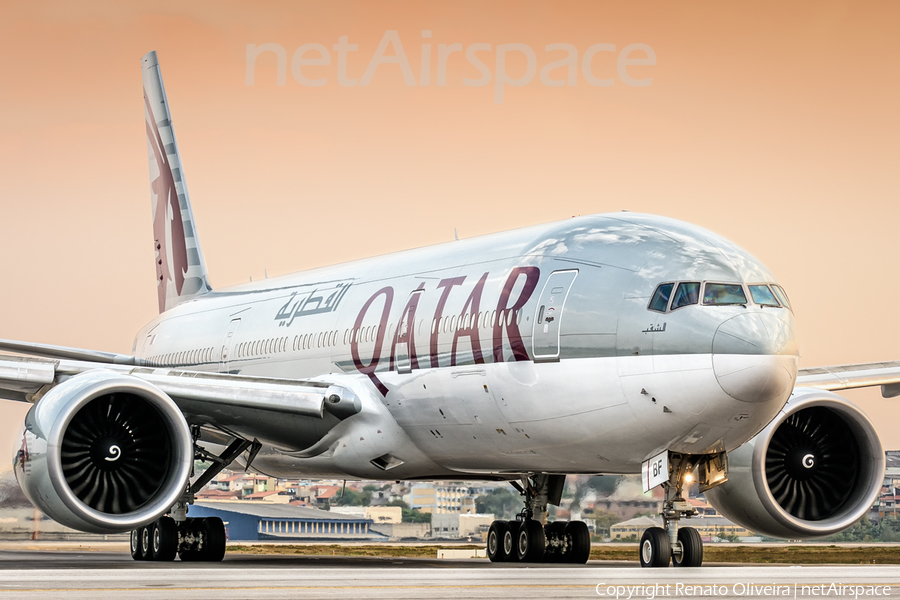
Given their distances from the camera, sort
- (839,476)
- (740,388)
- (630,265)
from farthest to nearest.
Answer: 1. (839,476)
2. (630,265)
3. (740,388)

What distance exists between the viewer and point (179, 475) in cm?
1264

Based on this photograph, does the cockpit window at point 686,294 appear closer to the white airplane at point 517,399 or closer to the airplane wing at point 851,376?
the white airplane at point 517,399

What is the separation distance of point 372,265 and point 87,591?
8.72m

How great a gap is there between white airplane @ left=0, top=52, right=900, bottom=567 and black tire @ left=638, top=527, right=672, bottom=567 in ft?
0.07

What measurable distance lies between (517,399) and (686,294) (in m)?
2.11

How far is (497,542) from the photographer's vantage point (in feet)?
52.5

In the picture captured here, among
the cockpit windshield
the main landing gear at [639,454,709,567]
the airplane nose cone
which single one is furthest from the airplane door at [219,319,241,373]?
the airplane nose cone

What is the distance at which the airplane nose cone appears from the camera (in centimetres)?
1052

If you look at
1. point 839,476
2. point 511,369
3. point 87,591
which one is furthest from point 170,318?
point 87,591

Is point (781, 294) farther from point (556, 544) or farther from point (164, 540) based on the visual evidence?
point (164, 540)

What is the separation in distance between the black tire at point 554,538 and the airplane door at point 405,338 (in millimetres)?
3254

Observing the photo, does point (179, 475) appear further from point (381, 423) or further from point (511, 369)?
point (511, 369)

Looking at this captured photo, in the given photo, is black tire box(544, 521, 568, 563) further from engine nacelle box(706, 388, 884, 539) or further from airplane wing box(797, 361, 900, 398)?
airplane wing box(797, 361, 900, 398)

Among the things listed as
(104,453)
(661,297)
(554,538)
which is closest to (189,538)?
(104,453)
